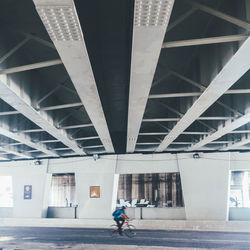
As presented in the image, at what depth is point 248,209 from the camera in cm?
2630

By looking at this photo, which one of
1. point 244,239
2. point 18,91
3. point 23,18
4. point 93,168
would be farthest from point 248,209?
point 23,18

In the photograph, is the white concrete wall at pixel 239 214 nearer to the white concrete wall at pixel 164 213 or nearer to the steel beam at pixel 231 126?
the white concrete wall at pixel 164 213

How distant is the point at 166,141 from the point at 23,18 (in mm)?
13638

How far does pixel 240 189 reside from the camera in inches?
1336

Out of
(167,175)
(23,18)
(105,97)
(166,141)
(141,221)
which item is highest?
(23,18)

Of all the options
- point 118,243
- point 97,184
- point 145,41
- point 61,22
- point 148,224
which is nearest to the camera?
point 61,22

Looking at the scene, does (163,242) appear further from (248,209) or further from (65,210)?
(65,210)

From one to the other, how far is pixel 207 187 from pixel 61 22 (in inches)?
863

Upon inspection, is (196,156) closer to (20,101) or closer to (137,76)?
(20,101)

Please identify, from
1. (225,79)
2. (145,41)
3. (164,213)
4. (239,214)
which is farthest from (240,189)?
(145,41)

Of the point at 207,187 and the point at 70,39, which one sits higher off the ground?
the point at 70,39

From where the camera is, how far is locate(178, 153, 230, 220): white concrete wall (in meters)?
24.8

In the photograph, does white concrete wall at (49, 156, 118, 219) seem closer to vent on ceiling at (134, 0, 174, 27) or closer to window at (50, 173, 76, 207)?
window at (50, 173, 76, 207)

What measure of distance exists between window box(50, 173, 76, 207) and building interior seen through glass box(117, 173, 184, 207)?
225 inches
